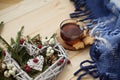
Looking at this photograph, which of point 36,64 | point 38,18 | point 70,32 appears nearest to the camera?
point 36,64

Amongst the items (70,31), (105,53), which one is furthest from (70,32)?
(105,53)

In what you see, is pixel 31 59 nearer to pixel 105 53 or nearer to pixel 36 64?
pixel 36 64

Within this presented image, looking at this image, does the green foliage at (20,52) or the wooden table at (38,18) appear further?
the wooden table at (38,18)

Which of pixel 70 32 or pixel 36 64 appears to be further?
pixel 70 32

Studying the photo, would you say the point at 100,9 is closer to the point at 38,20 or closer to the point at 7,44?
the point at 38,20

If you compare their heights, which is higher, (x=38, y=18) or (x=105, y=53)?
Result: (x=38, y=18)

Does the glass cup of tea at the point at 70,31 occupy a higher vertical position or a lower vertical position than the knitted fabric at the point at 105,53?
higher

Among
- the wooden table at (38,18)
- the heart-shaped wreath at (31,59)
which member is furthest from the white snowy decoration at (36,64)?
the wooden table at (38,18)

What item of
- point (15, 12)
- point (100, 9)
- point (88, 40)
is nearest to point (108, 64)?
point (88, 40)

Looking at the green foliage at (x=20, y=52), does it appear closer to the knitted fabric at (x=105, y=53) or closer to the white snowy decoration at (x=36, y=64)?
the white snowy decoration at (x=36, y=64)
